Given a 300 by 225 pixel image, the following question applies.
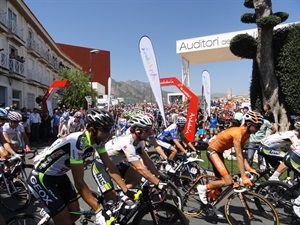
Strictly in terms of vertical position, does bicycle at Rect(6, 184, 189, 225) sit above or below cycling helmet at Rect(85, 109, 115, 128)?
below

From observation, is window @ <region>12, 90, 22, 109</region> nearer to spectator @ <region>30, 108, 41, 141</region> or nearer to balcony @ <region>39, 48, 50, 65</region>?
balcony @ <region>39, 48, 50, 65</region>

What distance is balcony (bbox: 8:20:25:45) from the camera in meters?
22.1

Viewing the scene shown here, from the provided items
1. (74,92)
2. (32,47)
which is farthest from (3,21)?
(74,92)

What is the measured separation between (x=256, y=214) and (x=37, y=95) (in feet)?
97.5

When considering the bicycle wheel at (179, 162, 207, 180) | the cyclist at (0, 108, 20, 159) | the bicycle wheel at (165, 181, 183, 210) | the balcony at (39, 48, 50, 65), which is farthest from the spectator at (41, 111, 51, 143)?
the balcony at (39, 48, 50, 65)

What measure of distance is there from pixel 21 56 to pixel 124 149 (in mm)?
23932

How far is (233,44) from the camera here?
14398 mm

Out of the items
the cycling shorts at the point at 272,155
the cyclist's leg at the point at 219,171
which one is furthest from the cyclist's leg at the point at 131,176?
the cycling shorts at the point at 272,155

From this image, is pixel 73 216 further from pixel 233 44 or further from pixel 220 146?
pixel 233 44

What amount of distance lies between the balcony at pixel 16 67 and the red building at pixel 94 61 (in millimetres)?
43424

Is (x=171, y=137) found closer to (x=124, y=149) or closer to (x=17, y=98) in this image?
Result: (x=124, y=149)

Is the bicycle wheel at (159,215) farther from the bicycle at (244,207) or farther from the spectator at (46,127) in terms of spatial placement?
the spectator at (46,127)

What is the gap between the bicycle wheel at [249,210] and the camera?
4.44 m

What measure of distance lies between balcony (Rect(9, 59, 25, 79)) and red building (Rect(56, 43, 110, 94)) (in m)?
43.4
